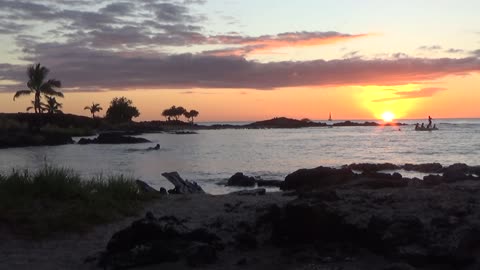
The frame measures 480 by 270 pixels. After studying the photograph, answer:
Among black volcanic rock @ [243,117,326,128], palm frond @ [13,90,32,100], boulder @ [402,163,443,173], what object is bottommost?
boulder @ [402,163,443,173]

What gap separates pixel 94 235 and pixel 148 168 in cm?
2196

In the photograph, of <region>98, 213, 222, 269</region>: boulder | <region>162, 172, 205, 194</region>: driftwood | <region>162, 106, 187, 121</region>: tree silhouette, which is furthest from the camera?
<region>162, 106, 187, 121</region>: tree silhouette

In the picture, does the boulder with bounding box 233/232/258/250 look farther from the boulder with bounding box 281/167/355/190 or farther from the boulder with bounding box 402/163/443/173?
the boulder with bounding box 402/163/443/173

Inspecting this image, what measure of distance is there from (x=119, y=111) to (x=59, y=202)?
10511 centimetres

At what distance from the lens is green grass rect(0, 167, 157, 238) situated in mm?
10227

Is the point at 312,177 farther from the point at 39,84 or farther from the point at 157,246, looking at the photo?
the point at 39,84

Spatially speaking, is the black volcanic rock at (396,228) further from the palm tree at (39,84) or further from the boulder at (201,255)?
the palm tree at (39,84)

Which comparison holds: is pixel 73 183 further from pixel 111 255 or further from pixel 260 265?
pixel 260 265

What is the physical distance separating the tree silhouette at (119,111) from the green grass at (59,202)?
337 feet

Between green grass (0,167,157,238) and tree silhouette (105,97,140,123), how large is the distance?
103m

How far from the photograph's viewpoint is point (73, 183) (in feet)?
40.7

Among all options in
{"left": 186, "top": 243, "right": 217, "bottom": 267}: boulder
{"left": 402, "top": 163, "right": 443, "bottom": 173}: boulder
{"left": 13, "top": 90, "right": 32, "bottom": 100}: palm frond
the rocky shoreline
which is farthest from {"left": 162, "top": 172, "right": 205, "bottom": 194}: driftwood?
{"left": 13, "top": 90, "right": 32, "bottom": 100}: palm frond

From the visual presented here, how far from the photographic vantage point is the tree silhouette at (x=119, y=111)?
114312mm

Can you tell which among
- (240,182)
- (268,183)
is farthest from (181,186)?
(268,183)
